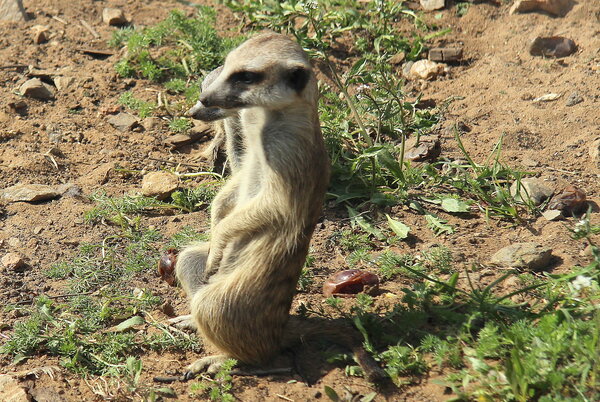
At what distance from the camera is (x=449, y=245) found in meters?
4.71

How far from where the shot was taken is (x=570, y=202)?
15.8 feet

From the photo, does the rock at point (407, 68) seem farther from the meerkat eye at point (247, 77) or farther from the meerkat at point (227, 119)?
the meerkat eye at point (247, 77)

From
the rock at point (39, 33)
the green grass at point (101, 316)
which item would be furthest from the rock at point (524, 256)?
the rock at point (39, 33)

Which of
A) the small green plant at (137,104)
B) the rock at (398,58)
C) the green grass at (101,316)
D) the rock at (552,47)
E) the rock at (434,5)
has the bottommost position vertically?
the green grass at (101,316)

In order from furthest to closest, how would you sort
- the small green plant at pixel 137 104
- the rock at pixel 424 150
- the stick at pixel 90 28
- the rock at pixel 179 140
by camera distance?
the stick at pixel 90 28, the small green plant at pixel 137 104, the rock at pixel 179 140, the rock at pixel 424 150

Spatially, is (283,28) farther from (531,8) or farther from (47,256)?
(47,256)

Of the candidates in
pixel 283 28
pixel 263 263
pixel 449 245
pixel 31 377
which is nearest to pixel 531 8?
pixel 283 28

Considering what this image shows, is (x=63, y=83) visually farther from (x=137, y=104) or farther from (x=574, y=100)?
(x=574, y=100)

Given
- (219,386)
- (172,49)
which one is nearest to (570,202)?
(219,386)

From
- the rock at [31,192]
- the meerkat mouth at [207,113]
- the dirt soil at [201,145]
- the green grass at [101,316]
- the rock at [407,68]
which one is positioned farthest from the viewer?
the rock at [407,68]

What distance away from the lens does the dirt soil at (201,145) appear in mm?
4285

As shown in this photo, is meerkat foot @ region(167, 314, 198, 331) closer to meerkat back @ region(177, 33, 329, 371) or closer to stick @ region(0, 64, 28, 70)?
meerkat back @ region(177, 33, 329, 371)

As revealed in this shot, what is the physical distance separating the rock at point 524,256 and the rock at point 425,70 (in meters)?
2.55

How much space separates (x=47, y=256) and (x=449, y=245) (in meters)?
2.56
